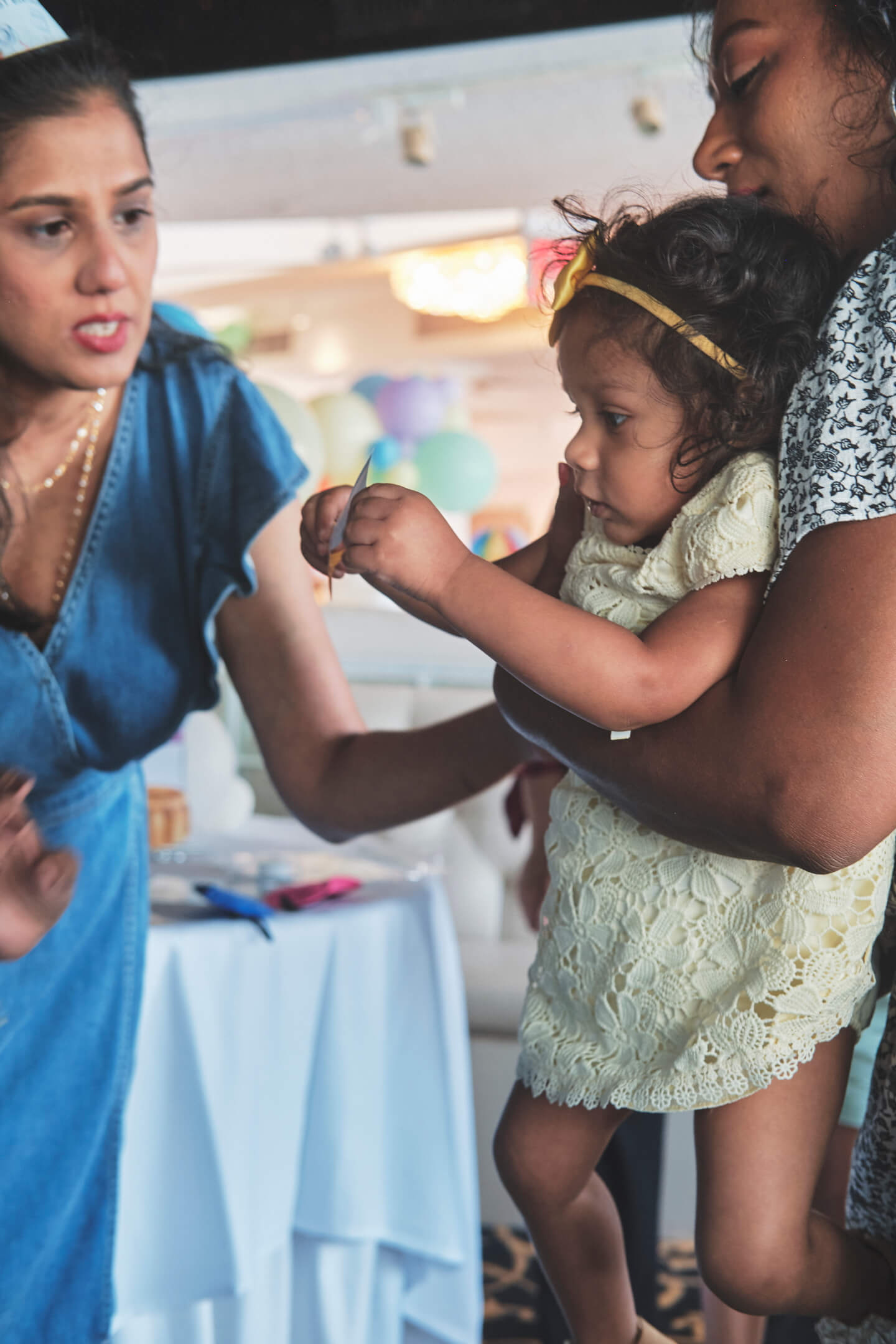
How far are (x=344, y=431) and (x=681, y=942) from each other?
3.28 m

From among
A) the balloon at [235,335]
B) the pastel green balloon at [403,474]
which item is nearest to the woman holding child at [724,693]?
the pastel green balloon at [403,474]

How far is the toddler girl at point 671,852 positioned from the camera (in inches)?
26.2

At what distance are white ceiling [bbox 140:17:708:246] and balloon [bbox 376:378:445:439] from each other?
0.63 m

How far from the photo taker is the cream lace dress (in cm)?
74

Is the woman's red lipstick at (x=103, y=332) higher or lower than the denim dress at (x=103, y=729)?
higher

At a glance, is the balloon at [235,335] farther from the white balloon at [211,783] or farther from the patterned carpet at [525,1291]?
the patterned carpet at [525,1291]

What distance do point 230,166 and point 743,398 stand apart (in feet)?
9.45

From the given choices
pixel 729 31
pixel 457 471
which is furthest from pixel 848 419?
pixel 457 471

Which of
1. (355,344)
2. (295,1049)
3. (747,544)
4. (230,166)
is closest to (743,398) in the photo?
(747,544)

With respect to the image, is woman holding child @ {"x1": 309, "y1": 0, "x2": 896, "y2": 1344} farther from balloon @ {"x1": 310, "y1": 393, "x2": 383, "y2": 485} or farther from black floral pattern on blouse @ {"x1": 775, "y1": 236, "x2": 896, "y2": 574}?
balloon @ {"x1": 310, "y1": 393, "x2": 383, "y2": 485}

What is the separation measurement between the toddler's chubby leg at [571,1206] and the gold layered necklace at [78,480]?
0.49m

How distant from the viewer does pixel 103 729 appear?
0.94 meters

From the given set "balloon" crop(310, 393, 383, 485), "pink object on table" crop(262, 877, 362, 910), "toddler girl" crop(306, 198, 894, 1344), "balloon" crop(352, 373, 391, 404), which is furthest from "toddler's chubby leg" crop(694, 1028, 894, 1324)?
"balloon" crop(352, 373, 391, 404)

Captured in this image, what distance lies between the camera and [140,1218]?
140 cm
